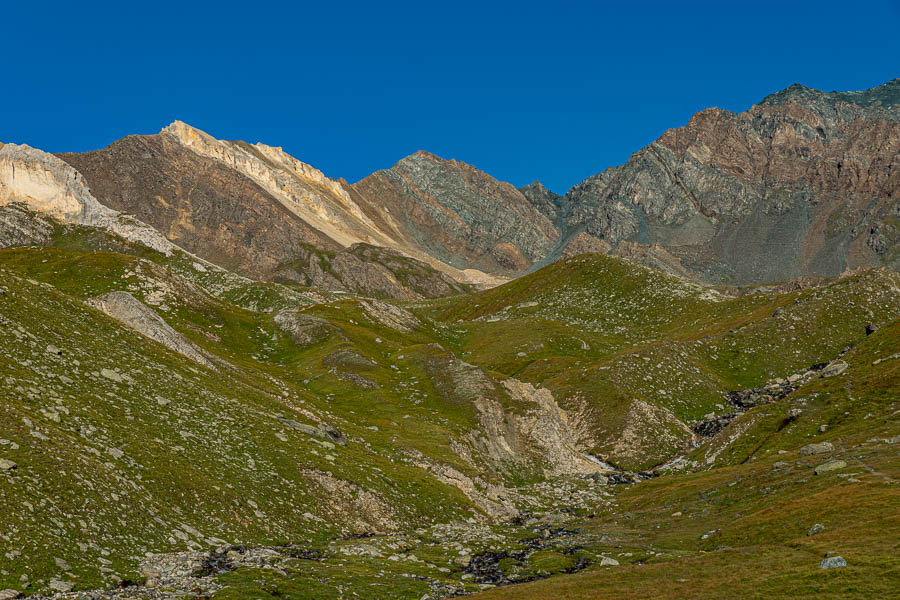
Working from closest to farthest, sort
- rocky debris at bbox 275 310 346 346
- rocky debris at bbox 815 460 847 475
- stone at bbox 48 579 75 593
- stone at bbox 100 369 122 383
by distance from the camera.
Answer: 1. stone at bbox 48 579 75 593
2. stone at bbox 100 369 122 383
3. rocky debris at bbox 815 460 847 475
4. rocky debris at bbox 275 310 346 346

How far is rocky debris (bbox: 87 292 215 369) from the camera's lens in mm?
69000

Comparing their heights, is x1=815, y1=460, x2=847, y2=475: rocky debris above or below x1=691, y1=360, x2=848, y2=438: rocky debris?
below

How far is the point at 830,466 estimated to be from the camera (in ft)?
182

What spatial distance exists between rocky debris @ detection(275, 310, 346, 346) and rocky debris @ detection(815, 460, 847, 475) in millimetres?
73889

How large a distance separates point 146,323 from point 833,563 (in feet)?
220

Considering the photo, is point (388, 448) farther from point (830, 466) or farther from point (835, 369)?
point (835, 369)

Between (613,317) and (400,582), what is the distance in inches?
5668

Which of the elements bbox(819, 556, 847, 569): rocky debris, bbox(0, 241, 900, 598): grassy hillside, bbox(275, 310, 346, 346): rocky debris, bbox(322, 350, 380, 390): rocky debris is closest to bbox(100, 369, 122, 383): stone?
bbox(0, 241, 900, 598): grassy hillside

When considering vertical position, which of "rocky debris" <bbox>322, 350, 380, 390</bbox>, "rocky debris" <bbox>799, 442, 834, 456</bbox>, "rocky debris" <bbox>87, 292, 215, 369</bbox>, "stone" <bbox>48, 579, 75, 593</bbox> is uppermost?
"rocky debris" <bbox>322, 350, 380, 390</bbox>

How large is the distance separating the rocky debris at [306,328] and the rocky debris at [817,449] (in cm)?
7026

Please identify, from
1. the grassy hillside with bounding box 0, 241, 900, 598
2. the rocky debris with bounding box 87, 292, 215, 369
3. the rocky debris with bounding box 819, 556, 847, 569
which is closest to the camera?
the rocky debris with bounding box 819, 556, 847, 569

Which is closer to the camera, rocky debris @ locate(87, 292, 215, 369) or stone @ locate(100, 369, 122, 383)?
stone @ locate(100, 369, 122, 383)

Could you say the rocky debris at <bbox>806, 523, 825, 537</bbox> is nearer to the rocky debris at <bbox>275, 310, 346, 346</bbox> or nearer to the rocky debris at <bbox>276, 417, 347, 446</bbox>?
the rocky debris at <bbox>276, 417, 347, 446</bbox>

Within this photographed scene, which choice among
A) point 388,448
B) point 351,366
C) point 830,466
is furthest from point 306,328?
point 830,466
